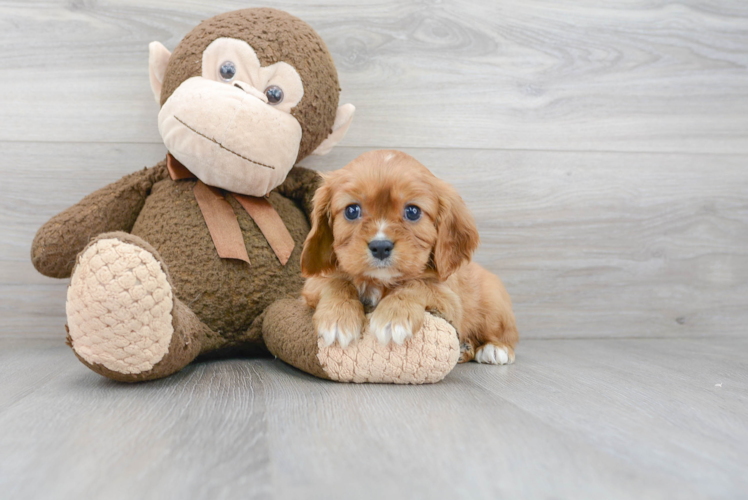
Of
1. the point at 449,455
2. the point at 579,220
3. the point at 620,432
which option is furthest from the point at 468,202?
the point at 449,455

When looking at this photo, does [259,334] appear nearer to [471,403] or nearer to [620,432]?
[471,403]

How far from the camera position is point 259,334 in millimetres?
1473

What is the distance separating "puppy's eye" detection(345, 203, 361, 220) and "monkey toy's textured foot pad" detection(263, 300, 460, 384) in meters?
0.26

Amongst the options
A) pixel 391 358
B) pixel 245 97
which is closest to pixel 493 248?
pixel 391 358

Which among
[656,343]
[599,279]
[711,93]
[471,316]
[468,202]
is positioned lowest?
[656,343]

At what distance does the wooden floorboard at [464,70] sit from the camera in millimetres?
1776

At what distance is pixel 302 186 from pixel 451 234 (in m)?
0.58

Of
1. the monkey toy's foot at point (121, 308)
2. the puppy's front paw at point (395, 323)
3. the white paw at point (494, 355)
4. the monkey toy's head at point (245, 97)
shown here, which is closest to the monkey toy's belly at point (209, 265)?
the monkey toy's head at point (245, 97)

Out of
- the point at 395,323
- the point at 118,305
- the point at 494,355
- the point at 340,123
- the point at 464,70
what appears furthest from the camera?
the point at 464,70

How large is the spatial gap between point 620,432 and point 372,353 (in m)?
0.50

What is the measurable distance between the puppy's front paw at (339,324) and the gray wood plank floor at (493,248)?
4.3 inches

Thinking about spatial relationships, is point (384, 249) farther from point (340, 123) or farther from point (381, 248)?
point (340, 123)

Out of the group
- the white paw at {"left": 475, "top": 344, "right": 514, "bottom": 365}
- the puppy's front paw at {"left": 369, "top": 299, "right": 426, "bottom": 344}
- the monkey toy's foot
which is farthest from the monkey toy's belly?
the white paw at {"left": 475, "top": 344, "right": 514, "bottom": 365}

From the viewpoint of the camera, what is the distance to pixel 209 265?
56.0 inches
